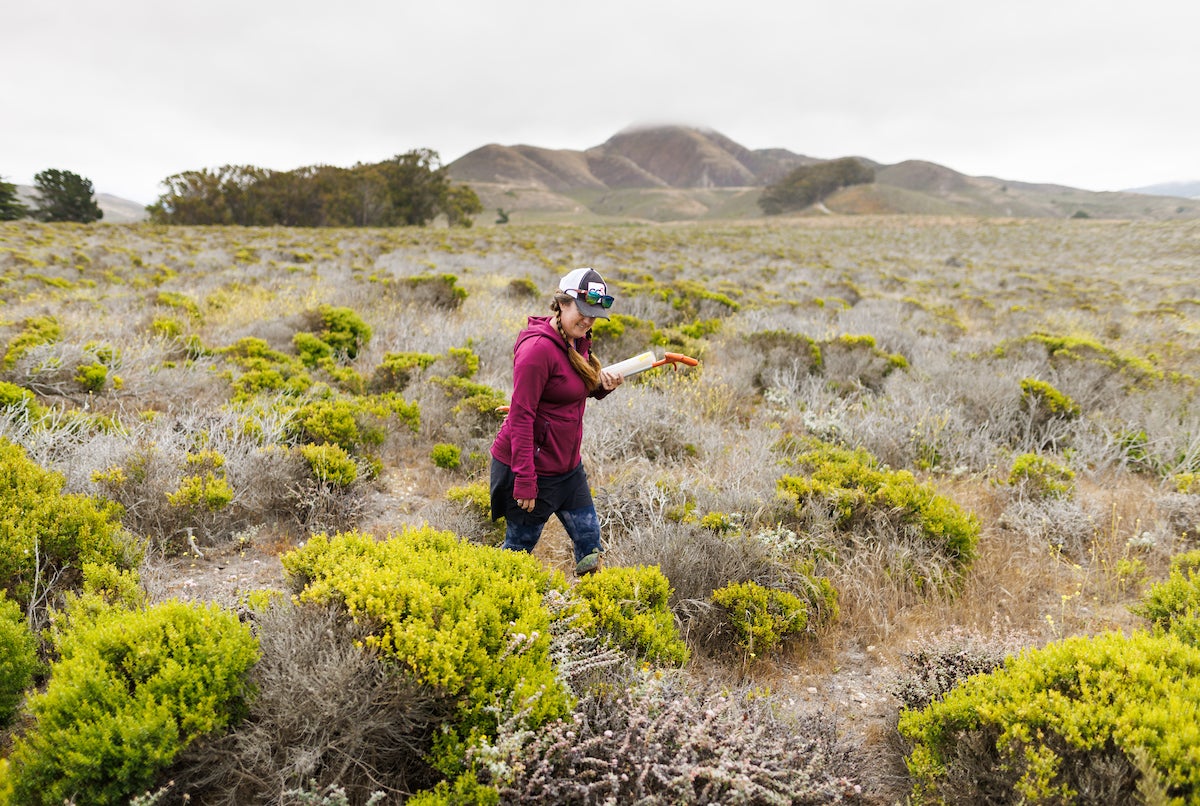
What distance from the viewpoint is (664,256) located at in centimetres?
2117

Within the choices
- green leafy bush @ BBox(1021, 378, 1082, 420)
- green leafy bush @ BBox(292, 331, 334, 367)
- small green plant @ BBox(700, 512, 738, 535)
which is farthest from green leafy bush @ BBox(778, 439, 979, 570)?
green leafy bush @ BBox(292, 331, 334, 367)

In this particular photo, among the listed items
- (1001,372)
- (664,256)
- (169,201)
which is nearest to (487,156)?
(169,201)

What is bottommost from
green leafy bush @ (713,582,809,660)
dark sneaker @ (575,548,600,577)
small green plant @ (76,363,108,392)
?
green leafy bush @ (713,582,809,660)

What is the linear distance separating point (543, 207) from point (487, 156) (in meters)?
77.6

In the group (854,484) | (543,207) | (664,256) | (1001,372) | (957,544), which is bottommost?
(957,544)

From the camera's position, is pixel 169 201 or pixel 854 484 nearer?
pixel 854 484

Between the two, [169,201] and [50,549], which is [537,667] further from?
[169,201]

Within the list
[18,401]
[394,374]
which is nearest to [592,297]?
[394,374]

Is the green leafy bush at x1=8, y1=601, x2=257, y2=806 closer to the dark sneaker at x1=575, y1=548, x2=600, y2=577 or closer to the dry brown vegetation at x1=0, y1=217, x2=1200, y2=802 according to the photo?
the dry brown vegetation at x1=0, y1=217, x2=1200, y2=802

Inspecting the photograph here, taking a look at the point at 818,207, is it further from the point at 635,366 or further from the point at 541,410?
the point at 541,410

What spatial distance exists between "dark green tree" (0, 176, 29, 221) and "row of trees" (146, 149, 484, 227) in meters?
5.82

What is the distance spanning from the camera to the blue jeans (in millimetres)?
3074

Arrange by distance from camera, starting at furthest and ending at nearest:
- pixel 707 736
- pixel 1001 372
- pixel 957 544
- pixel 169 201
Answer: pixel 169 201 < pixel 1001 372 < pixel 957 544 < pixel 707 736

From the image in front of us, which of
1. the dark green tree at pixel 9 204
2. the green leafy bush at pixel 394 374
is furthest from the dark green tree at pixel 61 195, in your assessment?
the green leafy bush at pixel 394 374
